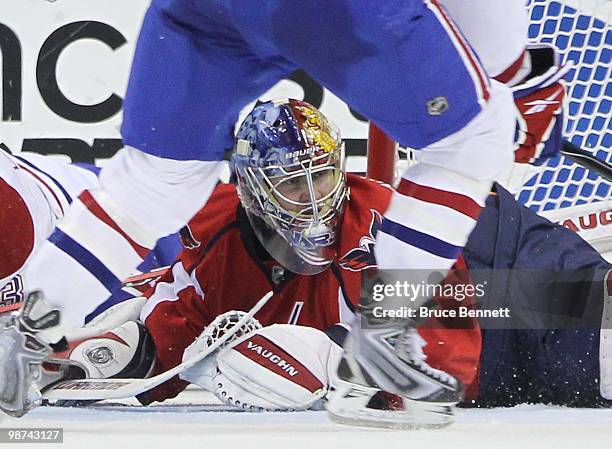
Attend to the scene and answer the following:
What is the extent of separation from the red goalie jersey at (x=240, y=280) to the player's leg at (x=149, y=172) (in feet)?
0.48

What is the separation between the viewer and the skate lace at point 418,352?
127 centimetres

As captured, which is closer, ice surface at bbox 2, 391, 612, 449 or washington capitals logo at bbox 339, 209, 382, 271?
ice surface at bbox 2, 391, 612, 449

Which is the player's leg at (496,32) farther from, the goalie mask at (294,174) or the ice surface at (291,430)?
the ice surface at (291,430)

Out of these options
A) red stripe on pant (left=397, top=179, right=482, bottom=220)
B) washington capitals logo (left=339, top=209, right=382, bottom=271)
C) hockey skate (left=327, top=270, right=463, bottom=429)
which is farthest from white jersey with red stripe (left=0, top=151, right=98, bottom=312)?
red stripe on pant (left=397, top=179, right=482, bottom=220)

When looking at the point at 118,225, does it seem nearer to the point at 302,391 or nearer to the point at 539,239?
the point at 302,391

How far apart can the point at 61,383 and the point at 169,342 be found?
0.15 meters

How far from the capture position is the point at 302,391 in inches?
54.9

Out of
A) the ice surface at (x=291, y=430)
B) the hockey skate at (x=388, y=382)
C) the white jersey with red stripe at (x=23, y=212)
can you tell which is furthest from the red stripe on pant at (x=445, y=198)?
the white jersey with red stripe at (x=23, y=212)

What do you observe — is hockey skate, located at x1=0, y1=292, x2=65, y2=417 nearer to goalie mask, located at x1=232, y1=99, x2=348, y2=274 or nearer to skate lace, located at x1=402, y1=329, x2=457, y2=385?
goalie mask, located at x1=232, y1=99, x2=348, y2=274

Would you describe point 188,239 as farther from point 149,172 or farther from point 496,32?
point 496,32

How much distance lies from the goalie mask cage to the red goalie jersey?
11cm

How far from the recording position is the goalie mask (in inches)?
55.3

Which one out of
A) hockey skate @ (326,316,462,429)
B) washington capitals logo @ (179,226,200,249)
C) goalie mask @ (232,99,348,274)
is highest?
goalie mask @ (232,99,348,274)

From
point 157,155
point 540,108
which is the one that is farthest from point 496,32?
point 157,155
